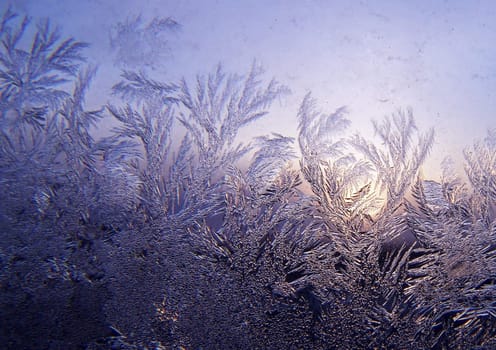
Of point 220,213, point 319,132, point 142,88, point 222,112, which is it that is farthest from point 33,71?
point 319,132

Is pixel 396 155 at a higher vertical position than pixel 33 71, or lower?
lower

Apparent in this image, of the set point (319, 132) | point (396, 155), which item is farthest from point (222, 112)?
point (396, 155)

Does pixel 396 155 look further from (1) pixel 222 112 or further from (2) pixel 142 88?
(2) pixel 142 88

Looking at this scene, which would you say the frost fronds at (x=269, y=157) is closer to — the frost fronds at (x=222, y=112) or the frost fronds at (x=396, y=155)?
the frost fronds at (x=222, y=112)

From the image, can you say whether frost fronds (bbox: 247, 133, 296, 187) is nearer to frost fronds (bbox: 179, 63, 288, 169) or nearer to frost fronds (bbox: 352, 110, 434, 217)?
frost fronds (bbox: 179, 63, 288, 169)

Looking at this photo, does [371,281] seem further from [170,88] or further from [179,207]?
[170,88]

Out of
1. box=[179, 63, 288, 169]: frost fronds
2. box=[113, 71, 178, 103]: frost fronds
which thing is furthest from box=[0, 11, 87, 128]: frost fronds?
box=[179, 63, 288, 169]: frost fronds

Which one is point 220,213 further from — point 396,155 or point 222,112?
point 396,155

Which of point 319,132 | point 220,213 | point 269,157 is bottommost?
point 220,213
